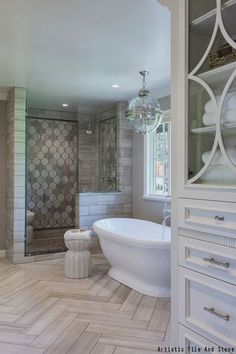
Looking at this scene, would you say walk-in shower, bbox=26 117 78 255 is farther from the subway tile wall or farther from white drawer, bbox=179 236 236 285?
white drawer, bbox=179 236 236 285

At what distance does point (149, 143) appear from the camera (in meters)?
5.00

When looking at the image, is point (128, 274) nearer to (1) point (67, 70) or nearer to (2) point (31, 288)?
(2) point (31, 288)

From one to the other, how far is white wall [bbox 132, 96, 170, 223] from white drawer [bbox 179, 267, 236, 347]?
300 centimetres

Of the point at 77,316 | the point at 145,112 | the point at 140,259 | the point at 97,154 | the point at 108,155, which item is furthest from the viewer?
the point at 97,154

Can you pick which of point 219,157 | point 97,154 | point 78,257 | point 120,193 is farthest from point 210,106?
point 97,154

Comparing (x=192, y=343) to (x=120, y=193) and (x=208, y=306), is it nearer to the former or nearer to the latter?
(x=208, y=306)

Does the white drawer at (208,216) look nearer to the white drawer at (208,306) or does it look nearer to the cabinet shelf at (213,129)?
the white drawer at (208,306)

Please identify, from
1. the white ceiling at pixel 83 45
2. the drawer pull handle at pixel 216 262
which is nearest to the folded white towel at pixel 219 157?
the drawer pull handle at pixel 216 262

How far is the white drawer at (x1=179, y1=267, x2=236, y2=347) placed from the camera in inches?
58.6

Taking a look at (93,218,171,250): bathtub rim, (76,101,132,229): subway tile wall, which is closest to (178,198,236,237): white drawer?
(93,218,171,250): bathtub rim

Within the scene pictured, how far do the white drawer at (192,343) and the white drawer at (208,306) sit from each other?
1.2 inches

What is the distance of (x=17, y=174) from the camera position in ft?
15.0

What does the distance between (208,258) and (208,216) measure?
8.5 inches

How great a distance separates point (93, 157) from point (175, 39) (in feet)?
13.4
